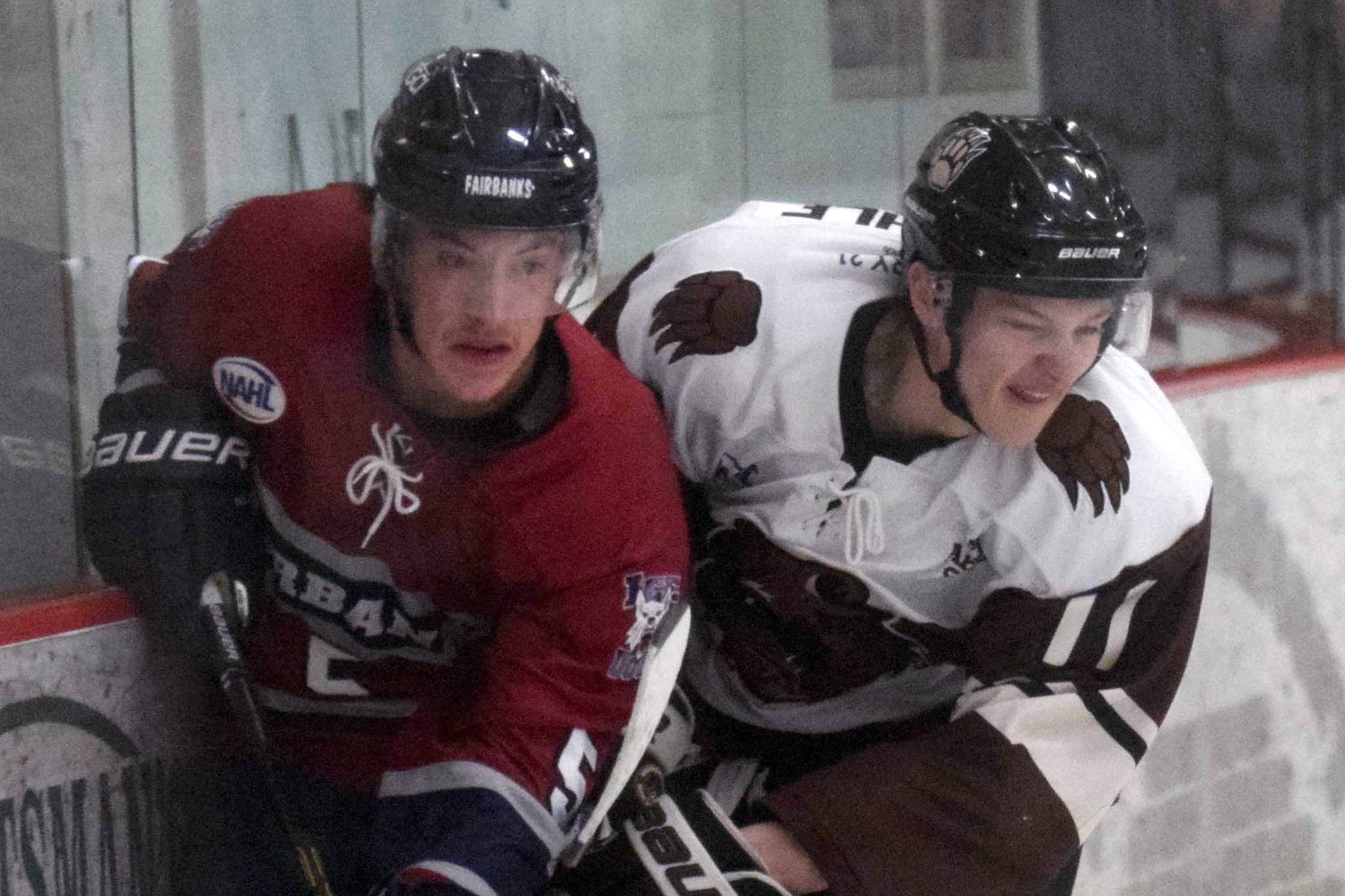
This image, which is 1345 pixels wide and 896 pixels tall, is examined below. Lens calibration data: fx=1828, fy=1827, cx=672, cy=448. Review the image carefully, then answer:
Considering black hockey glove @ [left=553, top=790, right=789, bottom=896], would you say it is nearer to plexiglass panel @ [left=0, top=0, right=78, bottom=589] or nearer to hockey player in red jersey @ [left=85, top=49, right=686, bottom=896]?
hockey player in red jersey @ [left=85, top=49, right=686, bottom=896]

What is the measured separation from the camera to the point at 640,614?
5.24ft

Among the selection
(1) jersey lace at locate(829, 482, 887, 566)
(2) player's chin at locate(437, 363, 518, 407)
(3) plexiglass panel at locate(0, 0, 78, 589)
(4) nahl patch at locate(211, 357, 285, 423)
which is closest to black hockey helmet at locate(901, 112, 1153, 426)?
(1) jersey lace at locate(829, 482, 887, 566)

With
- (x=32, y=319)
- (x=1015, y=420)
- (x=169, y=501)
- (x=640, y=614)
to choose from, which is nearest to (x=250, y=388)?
(x=169, y=501)

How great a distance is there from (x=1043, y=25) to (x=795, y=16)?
0.54 m

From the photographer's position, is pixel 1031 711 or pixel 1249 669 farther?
pixel 1249 669

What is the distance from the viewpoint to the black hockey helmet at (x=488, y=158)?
148cm

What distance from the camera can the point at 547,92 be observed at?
154 cm

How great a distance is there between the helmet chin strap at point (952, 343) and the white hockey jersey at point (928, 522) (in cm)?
7

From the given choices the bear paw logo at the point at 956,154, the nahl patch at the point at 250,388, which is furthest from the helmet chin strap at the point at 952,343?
the nahl patch at the point at 250,388

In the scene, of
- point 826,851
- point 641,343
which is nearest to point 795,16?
point 641,343

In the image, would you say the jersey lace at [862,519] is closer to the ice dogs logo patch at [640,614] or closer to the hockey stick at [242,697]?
the ice dogs logo patch at [640,614]

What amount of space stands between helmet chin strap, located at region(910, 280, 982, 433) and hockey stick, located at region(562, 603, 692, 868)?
0.33 metres

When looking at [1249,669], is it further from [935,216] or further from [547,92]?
[547,92]

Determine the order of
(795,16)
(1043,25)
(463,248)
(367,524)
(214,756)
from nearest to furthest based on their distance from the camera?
(463,248) → (367,524) → (214,756) → (795,16) → (1043,25)
